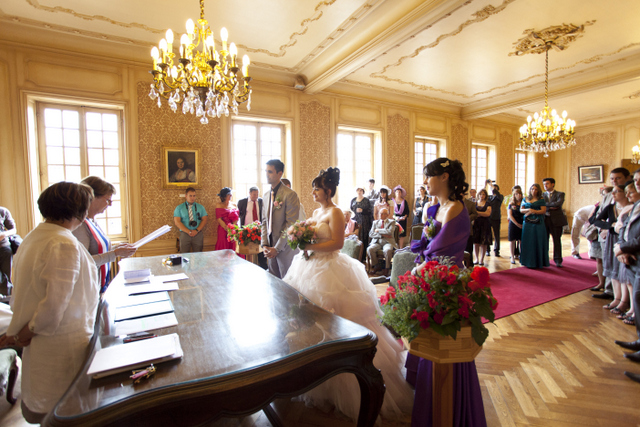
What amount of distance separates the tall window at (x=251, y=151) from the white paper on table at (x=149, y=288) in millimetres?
4657

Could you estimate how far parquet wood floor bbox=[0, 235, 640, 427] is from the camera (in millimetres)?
2096

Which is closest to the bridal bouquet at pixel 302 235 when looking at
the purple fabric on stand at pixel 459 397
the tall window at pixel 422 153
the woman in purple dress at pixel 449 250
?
the woman in purple dress at pixel 449 250

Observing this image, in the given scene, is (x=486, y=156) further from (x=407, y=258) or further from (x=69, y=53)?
(x=69, y=53)

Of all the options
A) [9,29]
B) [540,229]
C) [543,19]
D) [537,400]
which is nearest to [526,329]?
[537,400]

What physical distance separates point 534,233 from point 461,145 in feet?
14.2

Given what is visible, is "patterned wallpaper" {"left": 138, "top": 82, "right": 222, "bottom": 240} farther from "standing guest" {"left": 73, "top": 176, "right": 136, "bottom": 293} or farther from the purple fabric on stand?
the purple fabric on stand

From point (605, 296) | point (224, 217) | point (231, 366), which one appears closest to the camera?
point (231, 366)

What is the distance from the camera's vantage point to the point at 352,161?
8.15m

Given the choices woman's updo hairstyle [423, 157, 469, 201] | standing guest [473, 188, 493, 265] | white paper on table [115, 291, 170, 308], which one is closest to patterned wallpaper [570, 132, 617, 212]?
standing guest [473, 188, 493, 265]

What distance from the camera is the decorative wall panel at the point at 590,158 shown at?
428 inches

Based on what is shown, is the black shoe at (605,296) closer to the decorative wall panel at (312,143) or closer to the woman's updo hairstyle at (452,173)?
the woman's updo hairstyle at (452,173)

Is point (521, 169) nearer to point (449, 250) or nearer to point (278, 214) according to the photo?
point (278, 214)

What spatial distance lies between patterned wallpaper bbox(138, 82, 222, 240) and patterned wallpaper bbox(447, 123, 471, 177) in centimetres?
671

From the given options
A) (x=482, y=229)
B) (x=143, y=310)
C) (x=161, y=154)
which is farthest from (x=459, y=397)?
(x=161, y=154)
